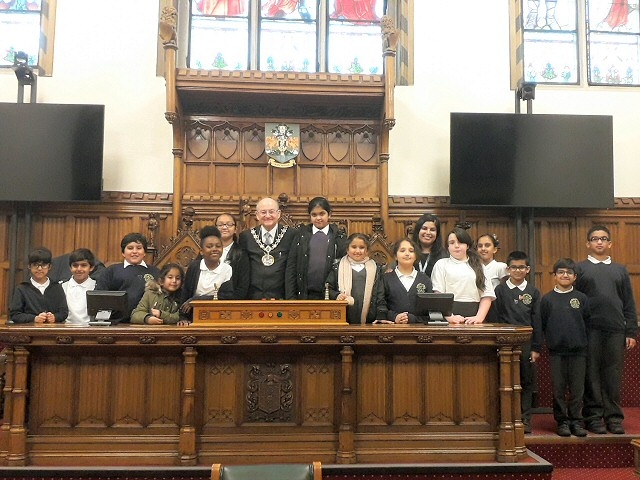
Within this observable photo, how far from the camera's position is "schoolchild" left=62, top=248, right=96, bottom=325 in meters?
4.47

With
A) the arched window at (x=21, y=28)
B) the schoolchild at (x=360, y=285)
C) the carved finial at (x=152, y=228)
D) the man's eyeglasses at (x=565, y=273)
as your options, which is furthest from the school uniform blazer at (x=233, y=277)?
the arched window at (x=21, y=28)

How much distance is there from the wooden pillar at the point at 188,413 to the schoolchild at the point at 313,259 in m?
1.00

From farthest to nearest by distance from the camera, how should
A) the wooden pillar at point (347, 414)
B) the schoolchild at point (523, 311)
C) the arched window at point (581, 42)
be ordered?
the arched window at point (581, 42), the schoolchild at point (523, 311), the wooden pillar at point (347, 414)

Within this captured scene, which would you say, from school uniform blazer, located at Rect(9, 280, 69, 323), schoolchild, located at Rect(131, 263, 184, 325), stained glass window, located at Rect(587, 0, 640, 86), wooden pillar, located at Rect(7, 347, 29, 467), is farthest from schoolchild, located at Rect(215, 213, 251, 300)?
stained glass window, located at Rect(587, 0, 640, 86)

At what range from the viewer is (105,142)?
6938 millimetres

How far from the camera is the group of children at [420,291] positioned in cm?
410

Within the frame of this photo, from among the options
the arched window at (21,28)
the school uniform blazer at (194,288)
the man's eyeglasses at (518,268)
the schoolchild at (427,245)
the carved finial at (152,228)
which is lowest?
the school uniform blazer at (194,288)

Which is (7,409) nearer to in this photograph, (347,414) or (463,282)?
(347,414)

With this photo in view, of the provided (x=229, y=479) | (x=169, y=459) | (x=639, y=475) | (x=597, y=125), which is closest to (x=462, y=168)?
(x=597, y=125)

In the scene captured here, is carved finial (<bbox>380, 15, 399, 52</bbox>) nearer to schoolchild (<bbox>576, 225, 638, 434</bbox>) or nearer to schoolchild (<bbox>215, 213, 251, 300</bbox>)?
schoolchild (<bbox>576, 225, 638, 434</bbox>)

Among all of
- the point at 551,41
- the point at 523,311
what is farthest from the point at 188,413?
the point at 551,41

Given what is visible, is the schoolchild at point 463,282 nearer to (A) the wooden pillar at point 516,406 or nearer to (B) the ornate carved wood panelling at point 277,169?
(A) the wooden pillar at point 516,406

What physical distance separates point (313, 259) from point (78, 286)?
183 centimetres

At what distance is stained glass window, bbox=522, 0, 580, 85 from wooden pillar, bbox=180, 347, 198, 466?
5880mm
